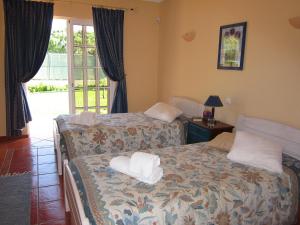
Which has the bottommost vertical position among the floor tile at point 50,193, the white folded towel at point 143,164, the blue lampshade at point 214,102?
the floor tile at point 50,193

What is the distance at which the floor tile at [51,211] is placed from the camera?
2454 mm

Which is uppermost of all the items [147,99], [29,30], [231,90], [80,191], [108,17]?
[108,17]

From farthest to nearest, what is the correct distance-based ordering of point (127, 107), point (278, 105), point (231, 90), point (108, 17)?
point (127, 107), point (108, 17), point (231, 90), point (278, 105)

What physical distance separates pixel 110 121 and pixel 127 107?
5.20 feet

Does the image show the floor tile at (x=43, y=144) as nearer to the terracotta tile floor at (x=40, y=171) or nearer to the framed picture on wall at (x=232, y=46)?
the terracotta tile floor at (x=40, y=171)

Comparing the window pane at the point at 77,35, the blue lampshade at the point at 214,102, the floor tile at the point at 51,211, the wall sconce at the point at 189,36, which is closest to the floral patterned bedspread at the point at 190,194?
the floor tile at the point at 51,211

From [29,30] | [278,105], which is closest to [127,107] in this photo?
[29,30]

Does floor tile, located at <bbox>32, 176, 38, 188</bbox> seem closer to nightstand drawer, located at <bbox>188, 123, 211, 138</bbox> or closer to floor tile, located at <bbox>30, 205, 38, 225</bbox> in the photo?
floor tile, located at <bbox>30, 205, 38, 225</bbox>

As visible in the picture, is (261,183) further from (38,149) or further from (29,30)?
(29,30)

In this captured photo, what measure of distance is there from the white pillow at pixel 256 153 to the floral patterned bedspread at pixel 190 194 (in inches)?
2.6

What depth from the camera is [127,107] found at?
523cm

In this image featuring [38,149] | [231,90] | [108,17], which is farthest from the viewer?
[108,17]

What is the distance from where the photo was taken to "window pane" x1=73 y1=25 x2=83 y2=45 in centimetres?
Result: 473

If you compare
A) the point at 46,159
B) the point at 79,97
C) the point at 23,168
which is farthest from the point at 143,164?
the point at 79,97
